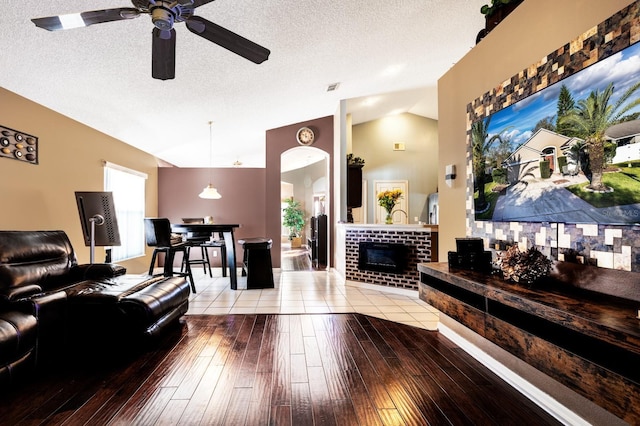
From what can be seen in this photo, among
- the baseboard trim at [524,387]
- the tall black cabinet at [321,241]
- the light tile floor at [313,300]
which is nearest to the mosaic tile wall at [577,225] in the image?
the baseboard trim at [524,387]

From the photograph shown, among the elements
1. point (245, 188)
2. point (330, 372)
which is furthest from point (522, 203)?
point (245, 188)

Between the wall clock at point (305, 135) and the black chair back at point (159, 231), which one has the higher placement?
the wall clock at point (305, 135)

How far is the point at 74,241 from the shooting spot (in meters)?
4.42

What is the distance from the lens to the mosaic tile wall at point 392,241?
4.72 metres

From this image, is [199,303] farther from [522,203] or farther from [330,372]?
[522,203]

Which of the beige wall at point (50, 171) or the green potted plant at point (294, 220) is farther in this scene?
the green potted plant at point (294, 220)

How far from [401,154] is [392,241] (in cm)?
354

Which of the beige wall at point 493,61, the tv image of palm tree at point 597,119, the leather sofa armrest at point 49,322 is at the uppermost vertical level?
the beige wall at point 493,61

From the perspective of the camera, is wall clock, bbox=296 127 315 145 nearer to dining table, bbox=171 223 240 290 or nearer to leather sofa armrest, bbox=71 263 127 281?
dining table, bbox=171 223 240 290

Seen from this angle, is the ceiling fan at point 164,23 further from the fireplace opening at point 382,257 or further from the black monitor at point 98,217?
the fireplace opening at point 382,257

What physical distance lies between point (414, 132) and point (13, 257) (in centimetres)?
746

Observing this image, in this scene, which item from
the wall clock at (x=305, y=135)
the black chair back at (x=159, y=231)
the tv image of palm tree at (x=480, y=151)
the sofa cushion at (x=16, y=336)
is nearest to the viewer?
the sofa cushion at (x=16, y=336)

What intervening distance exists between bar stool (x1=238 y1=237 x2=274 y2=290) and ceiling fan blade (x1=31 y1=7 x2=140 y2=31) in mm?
3532

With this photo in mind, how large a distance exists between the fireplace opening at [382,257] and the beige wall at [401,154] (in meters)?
2.61
